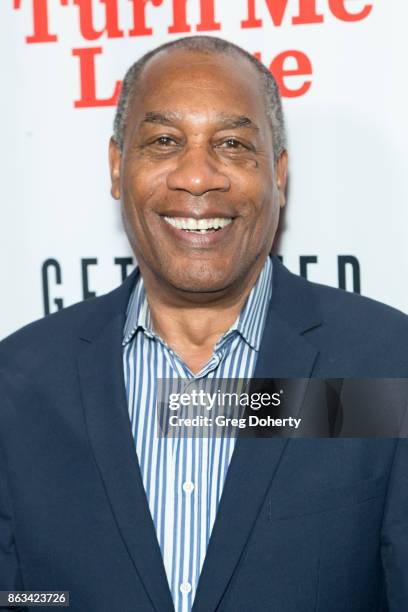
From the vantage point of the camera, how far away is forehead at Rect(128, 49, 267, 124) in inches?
62.4

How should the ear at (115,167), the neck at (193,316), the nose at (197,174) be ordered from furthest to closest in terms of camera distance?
the ear at (115,167) < the neck at (193,316) < the nose at (197,174)

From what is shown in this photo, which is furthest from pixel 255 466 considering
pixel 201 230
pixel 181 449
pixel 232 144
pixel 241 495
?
pixel 232 144

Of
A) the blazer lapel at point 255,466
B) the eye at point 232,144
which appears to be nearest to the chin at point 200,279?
the blazer lapel at point 255,466

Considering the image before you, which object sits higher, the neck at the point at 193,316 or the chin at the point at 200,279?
the chin at the point at 200,279

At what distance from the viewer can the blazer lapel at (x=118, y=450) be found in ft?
4.76

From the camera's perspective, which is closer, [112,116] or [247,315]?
[247,315]

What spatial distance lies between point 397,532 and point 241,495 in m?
0.28

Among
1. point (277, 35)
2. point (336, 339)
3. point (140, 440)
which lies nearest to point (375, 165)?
point (277, 35)

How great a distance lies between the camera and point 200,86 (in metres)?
1.59

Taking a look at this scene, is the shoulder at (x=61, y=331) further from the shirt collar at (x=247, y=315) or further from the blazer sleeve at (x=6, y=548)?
the blazer sleeve at (x=6, y=548)

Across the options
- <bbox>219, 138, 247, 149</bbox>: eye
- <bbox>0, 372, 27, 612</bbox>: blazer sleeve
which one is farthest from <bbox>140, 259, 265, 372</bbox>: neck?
<bbox>0, 372, 27, 612</bbox>: blazer sleeve

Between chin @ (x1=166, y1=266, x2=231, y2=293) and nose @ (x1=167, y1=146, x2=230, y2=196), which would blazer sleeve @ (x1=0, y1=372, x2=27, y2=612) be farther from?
nose @ (x1=167, y1=146, x2=230, y2=196)

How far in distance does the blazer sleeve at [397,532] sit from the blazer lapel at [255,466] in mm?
201

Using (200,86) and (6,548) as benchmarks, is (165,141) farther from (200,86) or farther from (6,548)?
(6,548)
